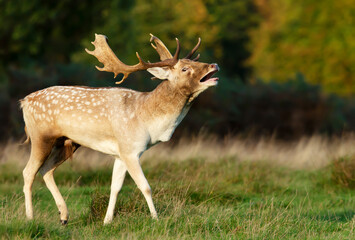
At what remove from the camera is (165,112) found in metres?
7.65

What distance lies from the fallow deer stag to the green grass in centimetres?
36

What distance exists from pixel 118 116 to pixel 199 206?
5.43ft

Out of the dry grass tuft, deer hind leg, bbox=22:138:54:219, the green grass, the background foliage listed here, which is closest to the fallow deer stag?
deer hind leg, bbox=22:138:54:219

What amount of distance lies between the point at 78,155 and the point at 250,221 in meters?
6.28

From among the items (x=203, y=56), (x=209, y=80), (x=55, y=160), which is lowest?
(x=203, y=56)

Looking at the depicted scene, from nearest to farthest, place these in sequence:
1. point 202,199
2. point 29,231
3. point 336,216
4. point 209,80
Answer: point 29,231 < point 209,80 < point 336,216 < point 202,199

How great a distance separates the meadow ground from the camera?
7.03m

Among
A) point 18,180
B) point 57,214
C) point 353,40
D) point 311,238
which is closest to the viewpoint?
point 311,238

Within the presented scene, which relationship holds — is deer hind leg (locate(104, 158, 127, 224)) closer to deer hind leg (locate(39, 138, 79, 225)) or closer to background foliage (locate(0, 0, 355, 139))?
deer hind leg (locate(39, 138, 79, 225))

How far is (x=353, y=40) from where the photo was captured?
115 ft

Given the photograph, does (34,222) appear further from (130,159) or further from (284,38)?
(284,38)

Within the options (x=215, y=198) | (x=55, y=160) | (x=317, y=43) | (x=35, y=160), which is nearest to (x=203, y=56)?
(x=317, y=43)

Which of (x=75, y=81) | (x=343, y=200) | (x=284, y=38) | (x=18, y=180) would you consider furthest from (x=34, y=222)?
(x=284, y=38)

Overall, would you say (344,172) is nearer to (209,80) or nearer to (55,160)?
(209,80)
